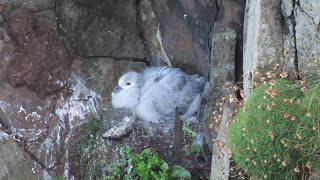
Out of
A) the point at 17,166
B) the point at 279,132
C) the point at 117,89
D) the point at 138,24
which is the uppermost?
the point at 138,24

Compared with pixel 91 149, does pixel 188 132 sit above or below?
above

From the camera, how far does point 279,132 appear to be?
468 centimetres

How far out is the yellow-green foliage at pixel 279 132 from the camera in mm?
4625

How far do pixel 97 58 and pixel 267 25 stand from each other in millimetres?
2043

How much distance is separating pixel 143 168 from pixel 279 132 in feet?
5.02

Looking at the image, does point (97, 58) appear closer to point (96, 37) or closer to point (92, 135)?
point (96, 37)

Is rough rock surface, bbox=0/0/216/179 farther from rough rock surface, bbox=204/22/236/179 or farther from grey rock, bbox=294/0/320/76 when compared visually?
grey rock, bbox=294/0/320/76

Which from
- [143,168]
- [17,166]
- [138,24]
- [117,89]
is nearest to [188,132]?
[143,168]

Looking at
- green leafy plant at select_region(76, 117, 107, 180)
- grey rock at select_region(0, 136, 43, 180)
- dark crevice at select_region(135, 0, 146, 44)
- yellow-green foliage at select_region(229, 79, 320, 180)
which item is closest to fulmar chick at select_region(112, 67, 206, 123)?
green leafy plant at select_region(76, 117, 107, 180)

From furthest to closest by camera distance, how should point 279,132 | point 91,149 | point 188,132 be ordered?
point 91,149
point 188,132
point 279,132

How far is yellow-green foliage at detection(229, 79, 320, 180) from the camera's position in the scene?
4.62 metres

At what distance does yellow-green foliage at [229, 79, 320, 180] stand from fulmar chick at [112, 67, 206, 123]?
1555 mm

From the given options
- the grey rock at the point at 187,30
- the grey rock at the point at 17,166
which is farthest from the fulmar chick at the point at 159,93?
the grey rock at the point at 17,166

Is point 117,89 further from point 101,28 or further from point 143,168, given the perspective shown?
point 143,168
